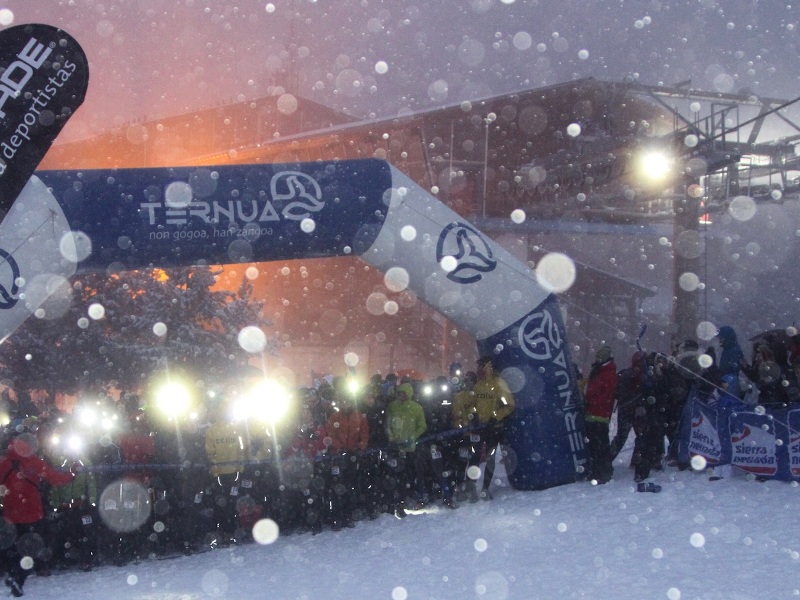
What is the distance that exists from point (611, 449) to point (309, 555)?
150 inches

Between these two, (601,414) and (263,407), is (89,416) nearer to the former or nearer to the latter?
(263,407)

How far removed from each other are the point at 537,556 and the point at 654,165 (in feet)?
43.3

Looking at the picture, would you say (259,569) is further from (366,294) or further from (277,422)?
(366,294)

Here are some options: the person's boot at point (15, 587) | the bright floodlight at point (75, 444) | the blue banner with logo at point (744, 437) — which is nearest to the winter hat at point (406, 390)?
the blue banner with logo at point (744, 437)

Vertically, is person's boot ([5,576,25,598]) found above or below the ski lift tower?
below

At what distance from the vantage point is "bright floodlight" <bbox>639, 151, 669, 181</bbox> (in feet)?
59.4

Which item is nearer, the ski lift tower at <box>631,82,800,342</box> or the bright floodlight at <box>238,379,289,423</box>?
the bright floodlight at <box>238,379,289,423</box>

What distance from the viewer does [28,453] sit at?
24.9 ft

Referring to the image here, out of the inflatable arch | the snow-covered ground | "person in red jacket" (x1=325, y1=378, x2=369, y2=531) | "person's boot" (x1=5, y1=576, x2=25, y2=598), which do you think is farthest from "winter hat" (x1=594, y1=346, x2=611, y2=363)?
"person's boot" (x1=5, y1=576, x2=25, y2=598)

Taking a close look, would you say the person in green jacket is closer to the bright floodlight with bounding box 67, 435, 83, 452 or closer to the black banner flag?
the bright floodlight with bounding box 67, 435, 83, 452

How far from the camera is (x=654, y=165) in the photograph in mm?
18281

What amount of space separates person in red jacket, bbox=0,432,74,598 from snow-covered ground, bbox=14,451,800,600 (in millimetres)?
397

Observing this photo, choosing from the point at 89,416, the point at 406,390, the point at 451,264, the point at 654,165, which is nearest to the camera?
the point at 451,264

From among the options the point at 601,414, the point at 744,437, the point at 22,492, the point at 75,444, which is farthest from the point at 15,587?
the point at 744,437
